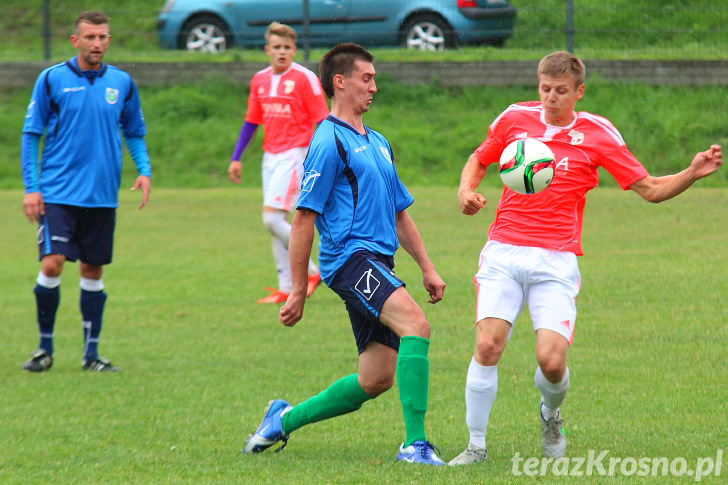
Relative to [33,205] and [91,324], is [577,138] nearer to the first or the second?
[33,205]

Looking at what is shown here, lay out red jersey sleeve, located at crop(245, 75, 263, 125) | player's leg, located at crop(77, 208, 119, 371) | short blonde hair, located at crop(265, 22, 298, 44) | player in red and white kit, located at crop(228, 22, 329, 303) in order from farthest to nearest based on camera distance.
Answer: red jersey sleeve, located at crop(245, 75, 263, 125), player in red and white kit, located at crop(228, 22, 329, 303), short blonde hair, located at crop(265, 22, 298, 44), player's leg, located at crop(77, 208, 119, 371)

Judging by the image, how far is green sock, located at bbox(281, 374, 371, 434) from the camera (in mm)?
5223

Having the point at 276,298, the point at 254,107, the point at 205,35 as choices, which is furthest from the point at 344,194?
the point at 205,35

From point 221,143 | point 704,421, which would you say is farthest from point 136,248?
point 704,421

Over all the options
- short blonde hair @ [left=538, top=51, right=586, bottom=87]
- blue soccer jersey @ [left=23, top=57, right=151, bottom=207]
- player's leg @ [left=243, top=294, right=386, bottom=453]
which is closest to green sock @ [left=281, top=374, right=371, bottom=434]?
player's leg @ [left=243, top=294, right=386, bottom=453]

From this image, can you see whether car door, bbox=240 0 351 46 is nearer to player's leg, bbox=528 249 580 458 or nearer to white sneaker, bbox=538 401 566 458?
player's leg, bbox=528 249 580 458

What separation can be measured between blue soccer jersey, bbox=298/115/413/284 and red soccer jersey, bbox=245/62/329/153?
16.2 ft

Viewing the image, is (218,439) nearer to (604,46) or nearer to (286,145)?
(286,145)

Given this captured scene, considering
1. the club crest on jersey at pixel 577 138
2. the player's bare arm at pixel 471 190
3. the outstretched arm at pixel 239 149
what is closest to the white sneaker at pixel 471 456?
the player's bare arm at pixel 471 190

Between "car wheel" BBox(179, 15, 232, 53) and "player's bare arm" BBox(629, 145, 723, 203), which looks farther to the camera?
"car wheel" BBox(179, 15, 232, 53)

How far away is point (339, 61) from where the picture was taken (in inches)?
203

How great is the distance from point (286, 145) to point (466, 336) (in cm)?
293

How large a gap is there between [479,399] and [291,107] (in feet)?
18.3

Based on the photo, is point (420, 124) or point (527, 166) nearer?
point (527, 166)
